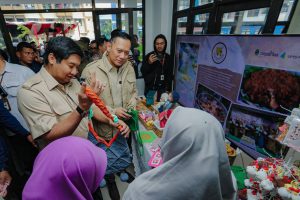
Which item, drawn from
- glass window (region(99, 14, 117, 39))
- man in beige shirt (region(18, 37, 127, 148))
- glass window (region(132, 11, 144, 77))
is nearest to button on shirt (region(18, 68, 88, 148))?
man in beige shirt (region(18, 37, 127, 148))

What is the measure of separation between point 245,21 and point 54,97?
1.97 meters

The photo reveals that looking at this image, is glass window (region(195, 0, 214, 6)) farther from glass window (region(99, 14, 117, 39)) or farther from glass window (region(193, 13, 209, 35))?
glass window (region(99, 14, 117, 39))

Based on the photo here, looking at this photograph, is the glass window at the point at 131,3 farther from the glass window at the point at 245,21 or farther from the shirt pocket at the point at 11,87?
the shirt pocket at the point at 11,87

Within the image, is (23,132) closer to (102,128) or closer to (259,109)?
(102,128)

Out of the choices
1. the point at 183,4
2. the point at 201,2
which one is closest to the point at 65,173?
the point at 201,2

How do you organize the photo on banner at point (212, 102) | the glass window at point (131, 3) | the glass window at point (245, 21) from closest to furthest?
1. the glass window at point (245, 21)
2. the photo on banner at point (212, 102)
3. the glass window at point (131, 3)

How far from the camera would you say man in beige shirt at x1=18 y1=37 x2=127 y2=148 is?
111 cm

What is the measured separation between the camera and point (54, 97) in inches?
48.6

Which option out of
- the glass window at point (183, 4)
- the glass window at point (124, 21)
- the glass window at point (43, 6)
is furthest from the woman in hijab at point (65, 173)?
the glass window at point (43, 6)

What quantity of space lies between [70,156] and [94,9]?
4596mm

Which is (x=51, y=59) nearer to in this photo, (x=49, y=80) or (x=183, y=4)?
(x=49, y=80)

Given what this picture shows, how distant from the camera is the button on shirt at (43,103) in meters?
1.12

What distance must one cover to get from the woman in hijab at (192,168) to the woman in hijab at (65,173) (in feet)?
0.77

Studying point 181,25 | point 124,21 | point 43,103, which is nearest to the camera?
point 43,103
